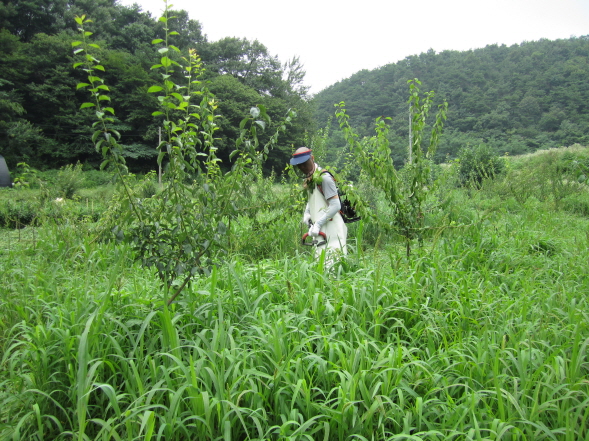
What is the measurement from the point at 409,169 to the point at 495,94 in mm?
42698

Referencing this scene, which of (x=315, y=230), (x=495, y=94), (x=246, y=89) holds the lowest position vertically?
(x=315, y=230)

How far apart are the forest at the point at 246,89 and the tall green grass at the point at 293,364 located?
1839 centimetres

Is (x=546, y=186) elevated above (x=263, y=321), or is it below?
above

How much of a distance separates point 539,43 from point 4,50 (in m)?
55.3

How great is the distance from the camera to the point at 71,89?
30.0 meters

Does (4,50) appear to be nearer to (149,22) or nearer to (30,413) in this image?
(149,22)

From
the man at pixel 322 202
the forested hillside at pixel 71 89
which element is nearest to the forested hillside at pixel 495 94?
the forested hillside at pixel 71 89

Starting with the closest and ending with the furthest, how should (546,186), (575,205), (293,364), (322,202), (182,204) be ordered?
(293,364)
(182,204)
(322,202)
(575,205)
(546,186)

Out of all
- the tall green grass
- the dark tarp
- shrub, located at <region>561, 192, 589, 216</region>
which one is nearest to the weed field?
the tall green grass

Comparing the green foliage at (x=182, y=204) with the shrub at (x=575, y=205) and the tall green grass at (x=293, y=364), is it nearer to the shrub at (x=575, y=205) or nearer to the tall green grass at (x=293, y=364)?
the tall green grass at (x=293, y=364)

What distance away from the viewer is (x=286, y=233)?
5680mm

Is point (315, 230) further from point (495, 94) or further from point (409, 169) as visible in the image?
point (495, 94)

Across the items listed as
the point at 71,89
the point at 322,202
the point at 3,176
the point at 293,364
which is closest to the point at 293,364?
the point at 293,364

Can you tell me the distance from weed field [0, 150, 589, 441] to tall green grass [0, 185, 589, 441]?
0.04ft
